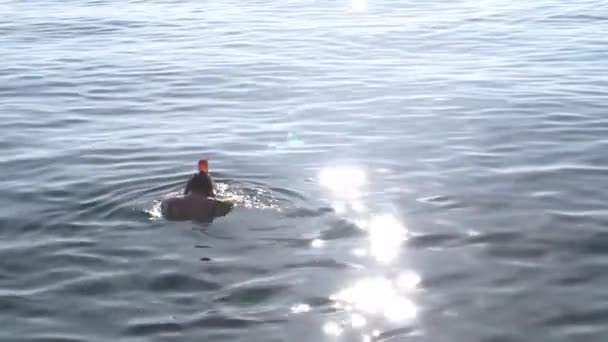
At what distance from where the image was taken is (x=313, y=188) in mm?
14352

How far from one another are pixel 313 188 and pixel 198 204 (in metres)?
2.15

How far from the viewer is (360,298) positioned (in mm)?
10312

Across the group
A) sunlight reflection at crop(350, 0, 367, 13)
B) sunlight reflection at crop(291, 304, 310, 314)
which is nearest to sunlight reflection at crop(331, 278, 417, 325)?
sunlight reflection at crop(291, 304, 310, 314)

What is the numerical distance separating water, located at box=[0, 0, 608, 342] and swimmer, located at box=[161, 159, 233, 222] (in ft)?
0.68

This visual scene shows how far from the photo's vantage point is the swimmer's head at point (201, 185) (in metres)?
12.9

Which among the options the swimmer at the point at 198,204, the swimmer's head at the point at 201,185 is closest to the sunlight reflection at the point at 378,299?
the swimmer at the point at 198,204

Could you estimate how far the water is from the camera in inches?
397

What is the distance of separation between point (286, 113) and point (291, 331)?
34.3 feet

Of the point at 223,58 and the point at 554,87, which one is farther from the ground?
the point at 223,58

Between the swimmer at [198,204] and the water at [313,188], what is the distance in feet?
0.68

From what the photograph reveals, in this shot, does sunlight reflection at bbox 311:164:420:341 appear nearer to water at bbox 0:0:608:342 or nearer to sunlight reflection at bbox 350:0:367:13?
A: water at bbox 0:0:608:342

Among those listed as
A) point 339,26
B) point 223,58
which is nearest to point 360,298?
point 223,58

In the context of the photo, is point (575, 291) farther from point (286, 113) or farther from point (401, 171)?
point (286, 113)

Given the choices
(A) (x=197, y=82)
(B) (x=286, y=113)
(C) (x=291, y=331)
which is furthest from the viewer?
(A) (x=197, y=82)
